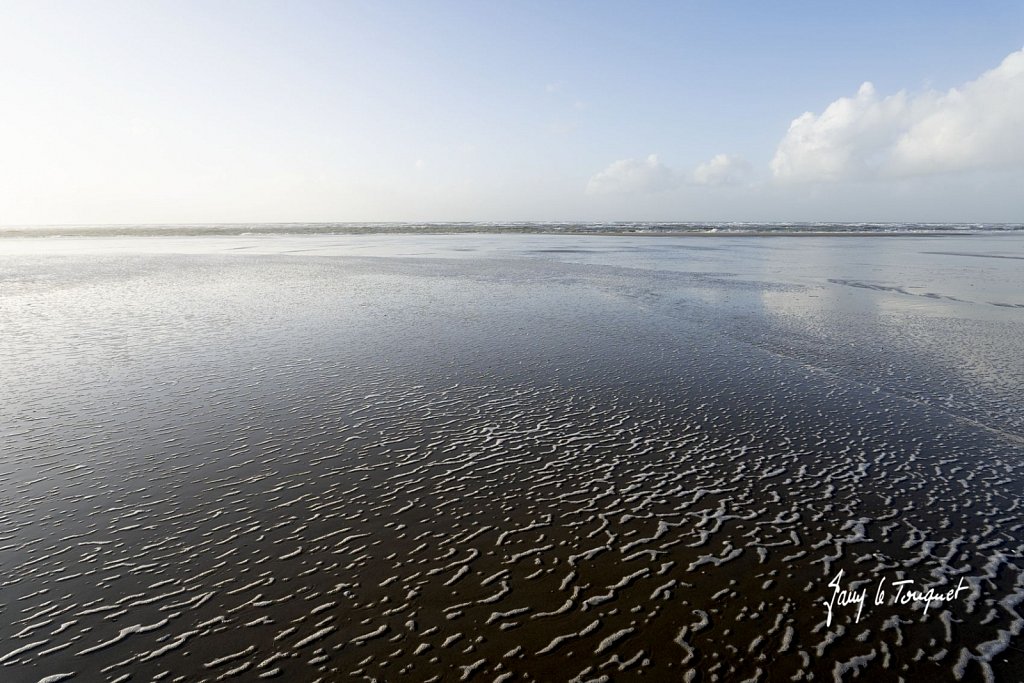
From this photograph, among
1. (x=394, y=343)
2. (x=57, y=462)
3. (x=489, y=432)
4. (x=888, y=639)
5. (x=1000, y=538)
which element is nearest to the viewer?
(x=888, y=639)

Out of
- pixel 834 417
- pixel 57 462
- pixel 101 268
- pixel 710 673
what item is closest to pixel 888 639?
pixel 710 673

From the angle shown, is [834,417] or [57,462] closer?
[57,462]

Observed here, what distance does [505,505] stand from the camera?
8828 mm

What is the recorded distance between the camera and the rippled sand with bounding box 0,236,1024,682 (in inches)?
233

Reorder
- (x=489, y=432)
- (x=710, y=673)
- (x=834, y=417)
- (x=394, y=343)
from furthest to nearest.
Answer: (x=394, y=343) → (x=834, y=417) → (x=489, y=432) → (x=710, y=673)

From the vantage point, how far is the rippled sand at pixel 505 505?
592cm

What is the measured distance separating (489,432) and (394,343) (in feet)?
29.9

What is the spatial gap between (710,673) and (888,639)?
235cm

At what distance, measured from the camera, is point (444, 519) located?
8398 millimetres

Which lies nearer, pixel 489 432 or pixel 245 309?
pixel 489 432

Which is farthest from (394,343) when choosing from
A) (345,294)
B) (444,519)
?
(345,294)

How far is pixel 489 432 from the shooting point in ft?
38.6

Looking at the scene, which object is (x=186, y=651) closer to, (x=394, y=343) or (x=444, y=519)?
(x=444, y=519)

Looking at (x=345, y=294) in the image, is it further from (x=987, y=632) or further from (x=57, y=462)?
(x=987, y=632)
